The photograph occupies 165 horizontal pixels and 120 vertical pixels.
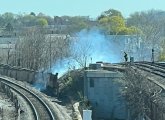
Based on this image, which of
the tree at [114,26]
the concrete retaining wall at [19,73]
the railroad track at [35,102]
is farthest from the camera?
the tree at [114,26]

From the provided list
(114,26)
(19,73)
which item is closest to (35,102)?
(19,73)

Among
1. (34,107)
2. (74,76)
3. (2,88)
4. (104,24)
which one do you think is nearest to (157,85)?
(34,107)

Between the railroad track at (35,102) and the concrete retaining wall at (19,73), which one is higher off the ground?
the concrete retaining wall at (19,73)

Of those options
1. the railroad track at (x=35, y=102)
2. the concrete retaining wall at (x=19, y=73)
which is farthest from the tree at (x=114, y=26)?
the railroad track at (x=35, y=102)

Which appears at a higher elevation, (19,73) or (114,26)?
(114,26)

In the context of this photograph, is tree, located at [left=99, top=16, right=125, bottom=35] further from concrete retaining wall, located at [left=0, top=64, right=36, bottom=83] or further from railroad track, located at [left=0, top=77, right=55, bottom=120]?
railroad track, located at [left=0, top=77, right=55, bottom=120]

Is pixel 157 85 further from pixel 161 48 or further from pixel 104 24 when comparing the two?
pixel 104 24

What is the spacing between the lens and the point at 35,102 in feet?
105

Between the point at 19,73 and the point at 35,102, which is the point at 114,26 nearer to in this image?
the point at 19,73

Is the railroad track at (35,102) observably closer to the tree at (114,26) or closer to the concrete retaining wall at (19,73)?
the concrete retaining wall at (19,73)

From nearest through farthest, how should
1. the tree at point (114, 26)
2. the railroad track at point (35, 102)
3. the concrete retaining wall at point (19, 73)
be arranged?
the railroad track at point (35, 102) → the concrete retaining wall at point (19, 73) → the tree at point (114, 26)

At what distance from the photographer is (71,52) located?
64438mm

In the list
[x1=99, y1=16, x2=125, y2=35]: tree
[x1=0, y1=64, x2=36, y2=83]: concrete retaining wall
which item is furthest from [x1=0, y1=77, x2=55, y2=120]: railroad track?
[x1=99, y1=16, x2=125, y2=35]: tree

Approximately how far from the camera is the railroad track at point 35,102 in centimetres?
2650
